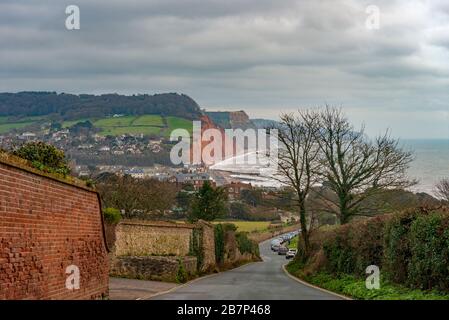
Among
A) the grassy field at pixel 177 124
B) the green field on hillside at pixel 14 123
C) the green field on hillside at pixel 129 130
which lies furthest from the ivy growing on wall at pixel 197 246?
the grassy field at pixel 177 124

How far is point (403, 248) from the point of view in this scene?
1958 centimetres

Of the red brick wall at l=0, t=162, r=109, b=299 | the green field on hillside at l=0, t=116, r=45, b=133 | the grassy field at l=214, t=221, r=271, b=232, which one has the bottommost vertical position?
the grassy field at l=214, t=221, r=271, b=232

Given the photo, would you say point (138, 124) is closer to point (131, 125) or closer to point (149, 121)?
point (131, 125)

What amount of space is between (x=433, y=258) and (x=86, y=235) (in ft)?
29.1

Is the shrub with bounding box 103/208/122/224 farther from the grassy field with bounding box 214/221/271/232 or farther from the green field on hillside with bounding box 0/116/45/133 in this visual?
the green field on hillside with bounding box 0/116/45/133

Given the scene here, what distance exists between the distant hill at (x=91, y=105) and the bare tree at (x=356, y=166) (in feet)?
259

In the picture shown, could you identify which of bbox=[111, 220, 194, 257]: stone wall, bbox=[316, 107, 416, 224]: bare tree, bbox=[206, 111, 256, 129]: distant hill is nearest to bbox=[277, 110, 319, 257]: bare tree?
bbox=[316, 107, 416, 224]: bare tree

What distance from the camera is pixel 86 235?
56.1ft

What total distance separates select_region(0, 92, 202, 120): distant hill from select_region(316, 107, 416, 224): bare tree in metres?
78.9

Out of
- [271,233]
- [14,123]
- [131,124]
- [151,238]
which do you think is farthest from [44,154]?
[131,124]

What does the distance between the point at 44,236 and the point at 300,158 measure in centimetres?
3289

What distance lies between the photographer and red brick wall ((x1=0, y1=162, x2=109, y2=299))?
36.8ft
